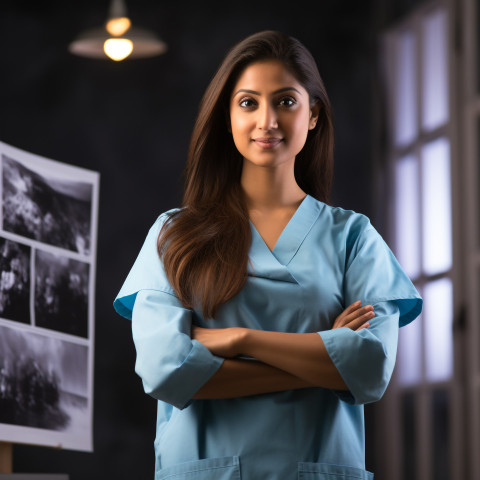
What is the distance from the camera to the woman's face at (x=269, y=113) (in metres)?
1.56

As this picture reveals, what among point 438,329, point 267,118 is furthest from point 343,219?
point 438,329

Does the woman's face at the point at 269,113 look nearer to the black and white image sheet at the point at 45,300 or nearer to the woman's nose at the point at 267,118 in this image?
the woman's nose at the point at 267,118

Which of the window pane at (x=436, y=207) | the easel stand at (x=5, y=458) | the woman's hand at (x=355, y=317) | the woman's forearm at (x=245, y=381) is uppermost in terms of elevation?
the window pane at (x=436, y=207)

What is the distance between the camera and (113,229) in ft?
12.2

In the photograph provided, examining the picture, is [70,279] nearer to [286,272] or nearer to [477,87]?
[286,272]

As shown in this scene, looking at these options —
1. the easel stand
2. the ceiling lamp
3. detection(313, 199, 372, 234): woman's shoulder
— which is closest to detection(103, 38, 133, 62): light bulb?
the ceiling lamp

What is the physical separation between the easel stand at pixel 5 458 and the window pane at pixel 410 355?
197cm

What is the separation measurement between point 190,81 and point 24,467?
5.85 feet

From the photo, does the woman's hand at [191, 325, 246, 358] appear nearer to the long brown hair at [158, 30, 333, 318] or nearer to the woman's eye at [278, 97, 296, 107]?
the long brown hair at [158, 30, 333, 318]

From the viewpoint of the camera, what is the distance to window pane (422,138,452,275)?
12.1ft

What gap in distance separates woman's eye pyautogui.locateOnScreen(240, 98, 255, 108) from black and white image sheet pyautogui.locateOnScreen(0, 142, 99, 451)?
45.3 inches

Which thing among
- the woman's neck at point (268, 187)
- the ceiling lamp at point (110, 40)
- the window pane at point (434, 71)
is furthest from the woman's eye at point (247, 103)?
the window pane at point (434, 71)

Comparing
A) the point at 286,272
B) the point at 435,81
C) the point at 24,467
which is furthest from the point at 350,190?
the point at 286,272

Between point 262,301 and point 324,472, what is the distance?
0.97 feet
